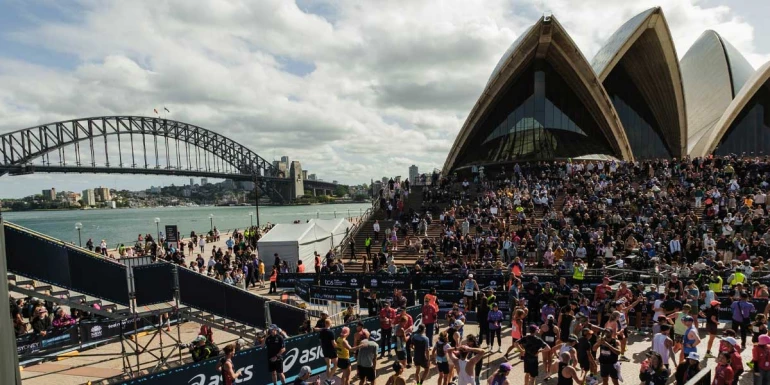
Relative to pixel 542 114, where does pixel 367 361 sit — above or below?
below

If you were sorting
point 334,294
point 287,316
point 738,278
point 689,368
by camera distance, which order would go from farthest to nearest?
point 334,294
point 287,316
point 738,278
point 689,368

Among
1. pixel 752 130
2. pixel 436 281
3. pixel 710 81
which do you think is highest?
pixel 710 81

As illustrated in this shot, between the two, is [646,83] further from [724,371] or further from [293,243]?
[724,371]

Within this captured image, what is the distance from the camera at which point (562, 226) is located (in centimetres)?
2138

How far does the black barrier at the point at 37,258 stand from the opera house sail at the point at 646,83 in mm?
42317

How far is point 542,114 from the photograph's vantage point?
41.2 metres

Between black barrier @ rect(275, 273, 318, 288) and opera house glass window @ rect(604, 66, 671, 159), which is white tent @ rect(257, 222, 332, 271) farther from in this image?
opera house glass window @ rect(604, 66, 671, 159)

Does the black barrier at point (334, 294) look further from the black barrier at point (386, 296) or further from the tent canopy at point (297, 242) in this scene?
the tent canopy at point (297, 242)

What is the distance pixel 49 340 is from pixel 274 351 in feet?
26.8

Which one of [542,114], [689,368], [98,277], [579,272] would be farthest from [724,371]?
[542,114]

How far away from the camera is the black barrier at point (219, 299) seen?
11.3m

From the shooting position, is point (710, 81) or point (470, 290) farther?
point (710, 81)

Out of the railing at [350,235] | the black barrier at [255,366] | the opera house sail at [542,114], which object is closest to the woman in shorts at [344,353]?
the black barrier at [255,366]

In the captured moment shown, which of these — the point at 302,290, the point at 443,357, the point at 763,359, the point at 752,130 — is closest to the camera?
the point at 763,359
